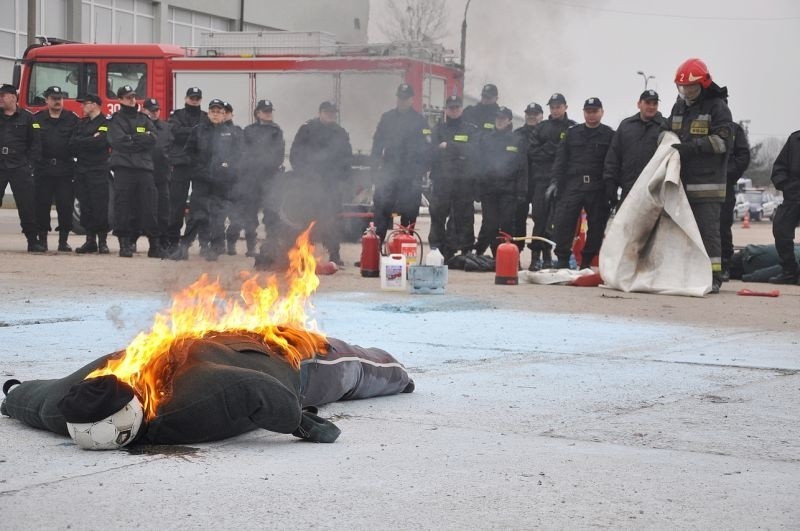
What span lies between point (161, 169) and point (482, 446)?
12946 millimetres

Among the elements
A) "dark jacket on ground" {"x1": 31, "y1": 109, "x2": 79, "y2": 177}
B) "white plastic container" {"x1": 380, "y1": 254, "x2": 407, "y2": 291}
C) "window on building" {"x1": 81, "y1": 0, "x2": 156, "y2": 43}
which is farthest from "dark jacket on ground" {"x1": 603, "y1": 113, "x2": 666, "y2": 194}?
"window on building" {"x1": 81, "y1": 0, "x2": 156, "y2": 43}

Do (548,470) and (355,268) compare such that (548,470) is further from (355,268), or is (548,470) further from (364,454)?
(355,268)

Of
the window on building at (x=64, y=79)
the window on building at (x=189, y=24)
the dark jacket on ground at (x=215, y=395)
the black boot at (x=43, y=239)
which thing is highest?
the window on building at (x=189, y=24)

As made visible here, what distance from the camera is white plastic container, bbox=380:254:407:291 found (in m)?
11.5

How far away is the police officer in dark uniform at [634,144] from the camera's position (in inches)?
505

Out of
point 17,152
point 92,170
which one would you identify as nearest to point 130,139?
point 92,170

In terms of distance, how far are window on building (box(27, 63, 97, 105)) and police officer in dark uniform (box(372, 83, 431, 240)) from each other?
876 centimetres

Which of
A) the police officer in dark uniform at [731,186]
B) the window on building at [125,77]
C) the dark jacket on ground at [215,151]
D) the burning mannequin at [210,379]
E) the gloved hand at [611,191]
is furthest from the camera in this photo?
the window on building at [125,77]

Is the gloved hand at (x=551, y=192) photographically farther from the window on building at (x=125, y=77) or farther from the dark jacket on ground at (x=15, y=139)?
the window on building at (x=125, y=77)

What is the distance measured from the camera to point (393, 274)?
11.5 metres

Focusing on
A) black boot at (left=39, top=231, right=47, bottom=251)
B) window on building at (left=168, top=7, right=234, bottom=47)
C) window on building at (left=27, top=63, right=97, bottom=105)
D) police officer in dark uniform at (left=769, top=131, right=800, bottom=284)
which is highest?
window on building at (left=168, top=7, right=234, bottom=47)

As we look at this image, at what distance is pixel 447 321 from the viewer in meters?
9.12

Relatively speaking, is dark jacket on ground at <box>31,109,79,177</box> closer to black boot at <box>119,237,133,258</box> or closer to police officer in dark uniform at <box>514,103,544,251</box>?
black boot at <box>119,237,133,258</box>

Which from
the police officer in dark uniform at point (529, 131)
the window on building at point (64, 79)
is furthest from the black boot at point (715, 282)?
the window on building at point (64, 79)
